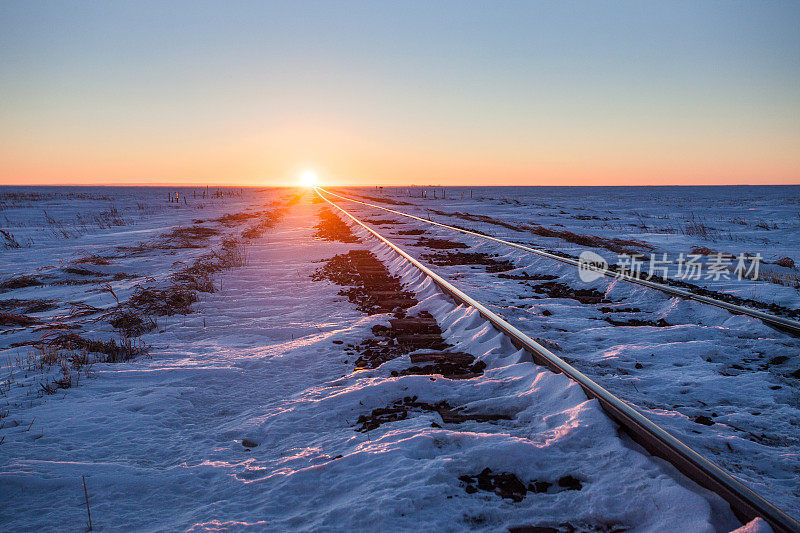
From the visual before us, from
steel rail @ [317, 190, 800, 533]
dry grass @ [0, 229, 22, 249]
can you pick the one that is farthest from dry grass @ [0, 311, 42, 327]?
dry grass @ [0, 229, 22, 249]

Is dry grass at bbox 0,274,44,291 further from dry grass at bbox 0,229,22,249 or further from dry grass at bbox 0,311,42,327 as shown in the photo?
dry grass at bbox 0,229,22,249

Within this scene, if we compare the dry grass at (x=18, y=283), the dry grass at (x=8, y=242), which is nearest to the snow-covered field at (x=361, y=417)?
the dry grass at (x=18, y=283)

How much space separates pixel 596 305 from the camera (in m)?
6.44

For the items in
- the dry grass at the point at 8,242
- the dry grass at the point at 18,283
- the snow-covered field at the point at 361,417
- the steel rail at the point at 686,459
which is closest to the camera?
the steel rail at the point at 686,459

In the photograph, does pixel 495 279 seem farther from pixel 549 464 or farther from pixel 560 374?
pixel 549 464

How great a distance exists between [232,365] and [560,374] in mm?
3164

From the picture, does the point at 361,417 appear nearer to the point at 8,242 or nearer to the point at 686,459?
the point at 686,459

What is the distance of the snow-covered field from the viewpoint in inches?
86.2

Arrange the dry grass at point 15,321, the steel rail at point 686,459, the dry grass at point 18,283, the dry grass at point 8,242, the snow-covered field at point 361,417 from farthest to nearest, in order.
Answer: the dry grass at point 8,242
the dry grass at point 18,283
the dry grass at point 15,321
the snow-covered field at point 361,417
the steel rail at point 686,459

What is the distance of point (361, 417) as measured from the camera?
3.29m

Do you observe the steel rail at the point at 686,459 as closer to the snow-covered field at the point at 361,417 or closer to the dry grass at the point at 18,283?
the snow-covered field at the point at 361,417

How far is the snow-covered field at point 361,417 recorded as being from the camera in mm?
2189

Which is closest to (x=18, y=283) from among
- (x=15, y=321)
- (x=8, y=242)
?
(x=15, y=321)

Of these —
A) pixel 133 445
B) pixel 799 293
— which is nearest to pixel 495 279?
pixel 799 293
